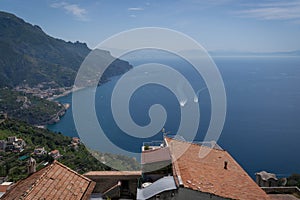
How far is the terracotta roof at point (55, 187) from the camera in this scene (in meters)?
3.10

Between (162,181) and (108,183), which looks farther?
(108,183)

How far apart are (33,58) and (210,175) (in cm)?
8467

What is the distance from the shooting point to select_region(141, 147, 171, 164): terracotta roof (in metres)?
4.37

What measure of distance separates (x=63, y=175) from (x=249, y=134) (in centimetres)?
3103

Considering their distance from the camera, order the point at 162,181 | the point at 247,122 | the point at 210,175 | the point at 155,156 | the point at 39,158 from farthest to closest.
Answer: the point at 247,122 < the point at 39,158 < the point at 155,156 < the point at 210,175 < the point at 162,181

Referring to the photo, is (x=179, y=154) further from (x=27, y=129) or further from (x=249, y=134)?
(x=27, y=129)

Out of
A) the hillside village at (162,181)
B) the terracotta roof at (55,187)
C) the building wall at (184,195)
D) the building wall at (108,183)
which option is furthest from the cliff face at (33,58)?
the building wall at (184,195)

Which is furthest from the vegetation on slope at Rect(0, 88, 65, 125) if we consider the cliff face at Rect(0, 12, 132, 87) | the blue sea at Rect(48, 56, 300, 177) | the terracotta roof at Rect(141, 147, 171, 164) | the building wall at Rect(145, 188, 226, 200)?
the building wall at Rect(145, 188, 226, 200)

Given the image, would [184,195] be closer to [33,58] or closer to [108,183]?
[108,183]

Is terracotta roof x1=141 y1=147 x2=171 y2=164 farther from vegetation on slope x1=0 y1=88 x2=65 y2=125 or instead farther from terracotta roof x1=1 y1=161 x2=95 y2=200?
vegetation on slope x1=0 y1=88 x2=65 y2=125

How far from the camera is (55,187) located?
3.30 metres

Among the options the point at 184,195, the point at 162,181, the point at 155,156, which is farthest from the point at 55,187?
the point at 155,156

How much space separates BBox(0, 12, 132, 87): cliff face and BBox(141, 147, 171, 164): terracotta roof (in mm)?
50489

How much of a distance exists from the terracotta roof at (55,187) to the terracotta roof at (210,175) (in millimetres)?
1145
